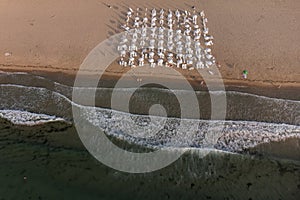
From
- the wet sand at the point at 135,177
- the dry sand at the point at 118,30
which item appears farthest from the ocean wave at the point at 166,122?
the dry sand at the point at 118,30

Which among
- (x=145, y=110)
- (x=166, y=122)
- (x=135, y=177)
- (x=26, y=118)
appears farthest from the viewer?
(x=26, y=118)

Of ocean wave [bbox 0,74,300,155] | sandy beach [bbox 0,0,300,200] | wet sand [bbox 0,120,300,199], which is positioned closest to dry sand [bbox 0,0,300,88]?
sandy beach [bbox 0,0,300,200]

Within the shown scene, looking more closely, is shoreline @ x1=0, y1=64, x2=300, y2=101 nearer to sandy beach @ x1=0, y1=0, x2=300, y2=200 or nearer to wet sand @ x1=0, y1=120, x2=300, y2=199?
sandy beach @ x1=0, y1=0, x2=300, y2=200

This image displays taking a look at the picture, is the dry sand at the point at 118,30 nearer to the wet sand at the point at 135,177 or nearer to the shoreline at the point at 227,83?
the shoreline at the point at 227,83

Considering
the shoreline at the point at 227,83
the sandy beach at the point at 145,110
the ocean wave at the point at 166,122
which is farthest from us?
the shoreline at the point at 227,83

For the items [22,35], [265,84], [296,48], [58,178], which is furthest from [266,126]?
[22,35]

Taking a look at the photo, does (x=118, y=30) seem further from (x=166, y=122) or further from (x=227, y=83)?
(x=227, y=83)

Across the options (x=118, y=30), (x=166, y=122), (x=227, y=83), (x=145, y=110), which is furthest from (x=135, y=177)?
(x=118, y=30)

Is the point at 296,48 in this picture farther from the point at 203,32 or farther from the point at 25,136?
the point at 25,136
